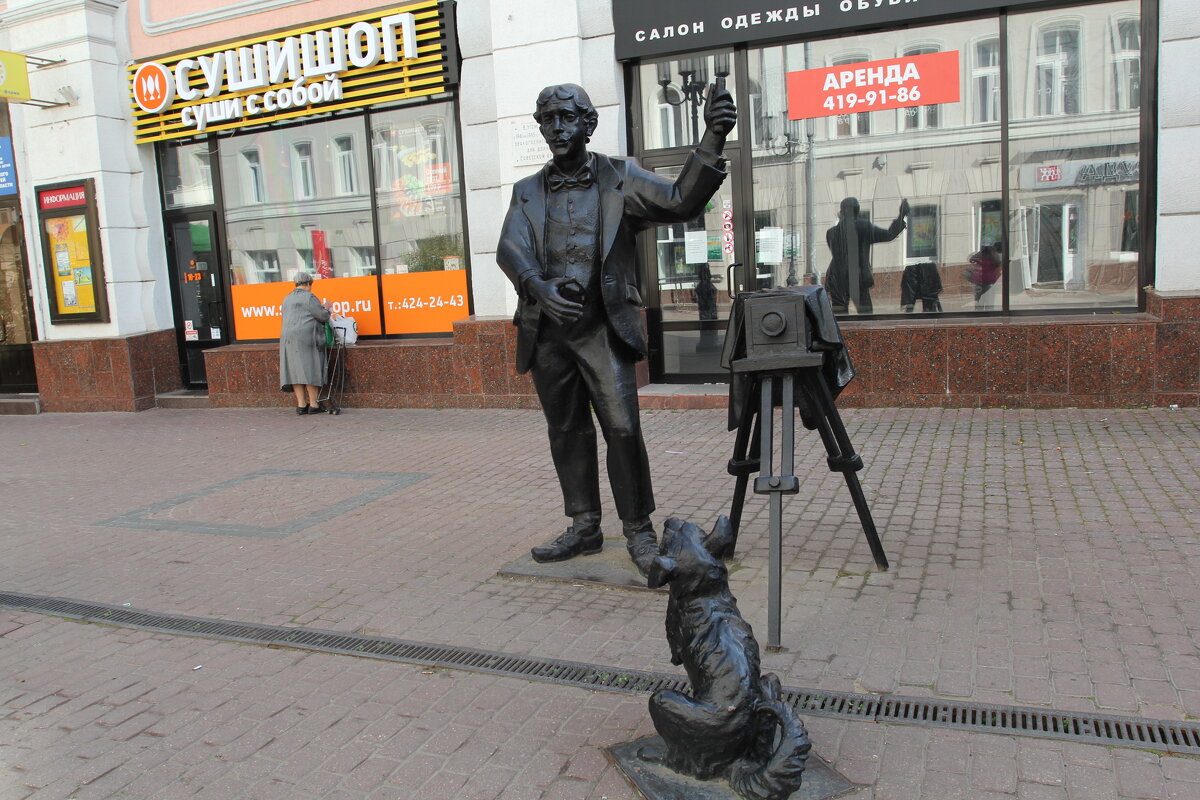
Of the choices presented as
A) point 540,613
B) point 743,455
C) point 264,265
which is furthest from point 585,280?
point 264,265

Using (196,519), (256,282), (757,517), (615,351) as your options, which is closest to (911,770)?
(615,351)

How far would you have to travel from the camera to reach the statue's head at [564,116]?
4258 millimetres

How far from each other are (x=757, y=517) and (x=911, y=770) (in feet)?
8.96

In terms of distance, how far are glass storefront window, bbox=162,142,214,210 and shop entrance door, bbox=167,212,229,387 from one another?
21 centimetres

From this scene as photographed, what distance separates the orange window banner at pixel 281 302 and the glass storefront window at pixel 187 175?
1310 millimetres

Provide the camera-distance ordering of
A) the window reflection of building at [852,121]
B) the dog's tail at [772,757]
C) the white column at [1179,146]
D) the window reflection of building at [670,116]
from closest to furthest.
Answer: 1. the dog's tail at [772,757]
2. the white column at [1179,146]
3. the window reflection of building at [852,121]
4. the window reflection of building at [670,116]

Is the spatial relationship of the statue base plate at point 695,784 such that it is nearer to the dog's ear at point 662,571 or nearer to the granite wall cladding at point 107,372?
the dog's ear at point 662,571

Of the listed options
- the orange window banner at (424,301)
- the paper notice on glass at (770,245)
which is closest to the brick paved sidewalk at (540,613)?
the paper notice on glass at (770,245)

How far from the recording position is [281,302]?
11719 millimetres

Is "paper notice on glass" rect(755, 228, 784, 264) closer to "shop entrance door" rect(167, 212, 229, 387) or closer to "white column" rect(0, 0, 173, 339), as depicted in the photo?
"shop entrance door" rect(167, 212, 229, 387)

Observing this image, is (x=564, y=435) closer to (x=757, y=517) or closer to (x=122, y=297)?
(x=757, y=517)

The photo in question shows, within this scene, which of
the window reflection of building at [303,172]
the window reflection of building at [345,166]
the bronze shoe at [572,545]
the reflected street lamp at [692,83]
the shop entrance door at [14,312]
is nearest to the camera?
the bronze shoe at [572,545]

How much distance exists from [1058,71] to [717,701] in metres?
7.94

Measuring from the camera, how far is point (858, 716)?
10.3 feet
